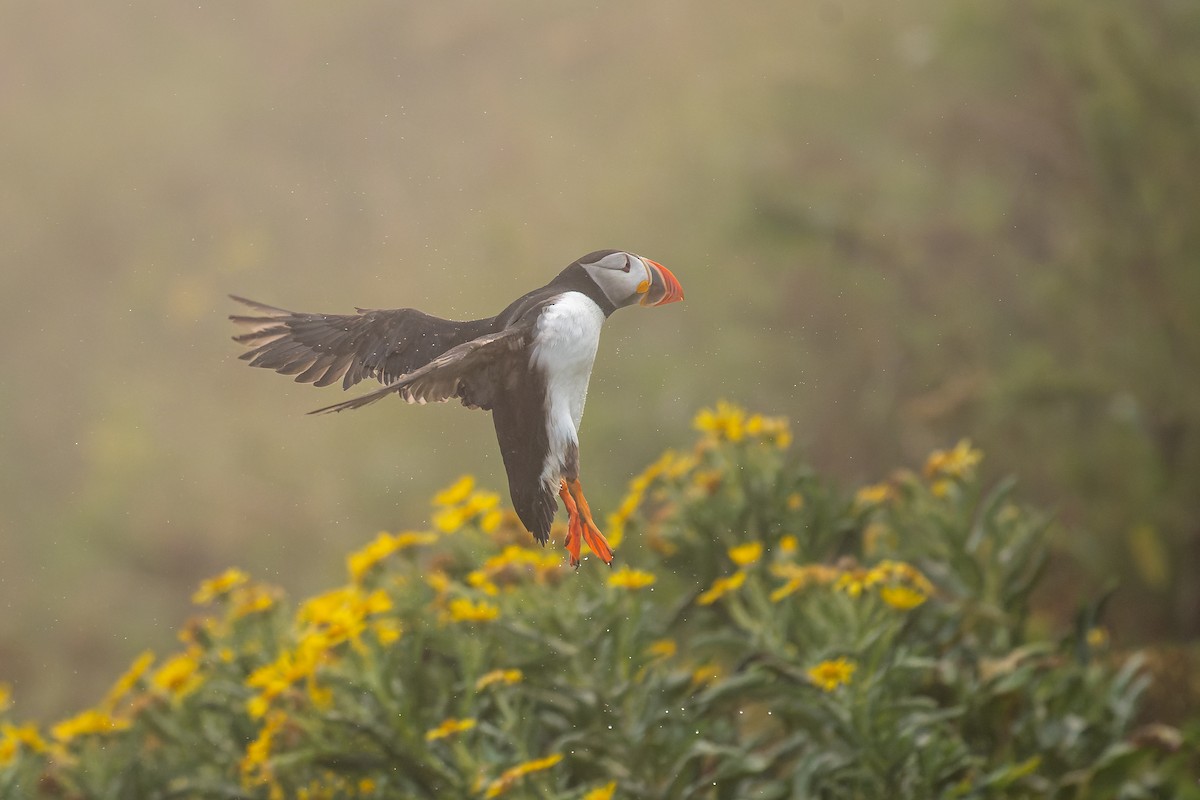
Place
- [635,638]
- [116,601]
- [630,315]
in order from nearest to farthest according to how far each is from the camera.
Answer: [635,638], [630,315], [116,601]

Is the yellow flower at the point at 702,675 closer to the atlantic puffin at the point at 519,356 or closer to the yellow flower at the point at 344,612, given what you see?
the yellow flower at the point at 344,612

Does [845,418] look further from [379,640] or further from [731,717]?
[379,640]

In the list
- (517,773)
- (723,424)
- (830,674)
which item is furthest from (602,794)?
(723,424)

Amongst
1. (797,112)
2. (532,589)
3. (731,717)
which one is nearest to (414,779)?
(532,589)

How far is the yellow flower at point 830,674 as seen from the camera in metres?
2.77

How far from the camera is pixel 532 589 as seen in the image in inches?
115

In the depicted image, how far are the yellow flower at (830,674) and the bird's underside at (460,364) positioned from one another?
178 centimetres

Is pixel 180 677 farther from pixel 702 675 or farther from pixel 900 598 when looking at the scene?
pixel 900 598

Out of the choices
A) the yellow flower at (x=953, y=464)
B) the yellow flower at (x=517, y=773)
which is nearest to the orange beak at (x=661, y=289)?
the yellow flower at (x=517, y=773)

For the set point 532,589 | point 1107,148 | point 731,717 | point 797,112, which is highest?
point 797,112

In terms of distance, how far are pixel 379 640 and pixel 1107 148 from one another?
201 inches

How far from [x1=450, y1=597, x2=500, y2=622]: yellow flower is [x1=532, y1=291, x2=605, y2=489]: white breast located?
1.66 meters

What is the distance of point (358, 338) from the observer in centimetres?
121

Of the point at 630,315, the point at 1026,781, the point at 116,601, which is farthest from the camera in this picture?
the point at 116,601
